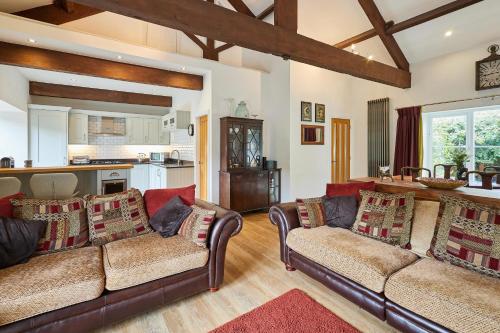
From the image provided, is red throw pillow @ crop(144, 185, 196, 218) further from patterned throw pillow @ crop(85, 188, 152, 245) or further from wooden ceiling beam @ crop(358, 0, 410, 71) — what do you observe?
wooden ceiling beam @ crop(358, 0, 410, 71)

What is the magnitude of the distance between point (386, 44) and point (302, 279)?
15.0 feet

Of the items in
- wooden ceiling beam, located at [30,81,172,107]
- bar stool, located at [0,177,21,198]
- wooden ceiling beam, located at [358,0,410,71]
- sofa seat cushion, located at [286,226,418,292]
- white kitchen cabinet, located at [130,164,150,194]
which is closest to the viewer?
sofa seat cushion, located at [286,226,418,292]

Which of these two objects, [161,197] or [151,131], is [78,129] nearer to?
[151,131]

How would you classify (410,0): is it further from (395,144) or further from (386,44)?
(395,144)

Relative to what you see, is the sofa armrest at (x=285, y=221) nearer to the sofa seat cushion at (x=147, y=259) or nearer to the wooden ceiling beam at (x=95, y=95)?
the sofa seat cushion at (x=147, y=259)

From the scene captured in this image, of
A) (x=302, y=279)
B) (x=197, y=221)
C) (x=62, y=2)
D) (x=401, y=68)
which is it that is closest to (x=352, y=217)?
(x=302, y=279)

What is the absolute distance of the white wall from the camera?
4.77 metres

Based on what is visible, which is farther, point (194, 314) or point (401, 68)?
point (401, 68)

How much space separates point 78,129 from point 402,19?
7.30m

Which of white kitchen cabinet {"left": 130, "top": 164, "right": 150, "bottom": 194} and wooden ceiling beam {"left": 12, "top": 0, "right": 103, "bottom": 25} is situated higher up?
wooden ceiling beam {"left": 12, "top": 0, "right": 103, "bottom": 25}

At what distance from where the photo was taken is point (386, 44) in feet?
15.7

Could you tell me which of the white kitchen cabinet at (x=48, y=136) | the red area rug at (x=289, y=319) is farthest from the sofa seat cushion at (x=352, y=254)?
the white kitchen cabinet at (x=48, y=136)

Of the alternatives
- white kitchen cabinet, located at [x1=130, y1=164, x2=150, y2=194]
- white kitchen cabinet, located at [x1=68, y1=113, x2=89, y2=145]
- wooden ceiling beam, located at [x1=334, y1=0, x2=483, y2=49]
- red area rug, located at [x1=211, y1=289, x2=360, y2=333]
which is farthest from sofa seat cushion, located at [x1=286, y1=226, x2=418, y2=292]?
white kitchen cabinet, located at [x1=68, y1=113, x2=89, y2=145]

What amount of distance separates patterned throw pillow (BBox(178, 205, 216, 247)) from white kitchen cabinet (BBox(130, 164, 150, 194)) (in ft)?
14.2
